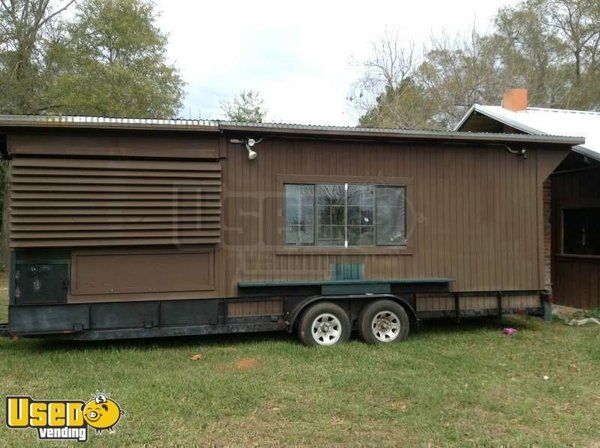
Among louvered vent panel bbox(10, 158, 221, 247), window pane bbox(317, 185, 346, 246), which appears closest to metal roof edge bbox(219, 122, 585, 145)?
louvered vent panel bbox(10, 158, 221, 247)

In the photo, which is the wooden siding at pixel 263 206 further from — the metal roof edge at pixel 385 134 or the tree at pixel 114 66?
the tree at pixel 114 66

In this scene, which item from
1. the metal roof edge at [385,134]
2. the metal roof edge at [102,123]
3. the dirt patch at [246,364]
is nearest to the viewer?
the dirt patch at [246,364]

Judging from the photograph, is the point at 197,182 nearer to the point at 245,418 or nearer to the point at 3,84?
the point at 245,418

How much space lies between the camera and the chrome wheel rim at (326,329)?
6543mm

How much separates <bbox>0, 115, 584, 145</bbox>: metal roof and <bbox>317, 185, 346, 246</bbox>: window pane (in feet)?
2.55

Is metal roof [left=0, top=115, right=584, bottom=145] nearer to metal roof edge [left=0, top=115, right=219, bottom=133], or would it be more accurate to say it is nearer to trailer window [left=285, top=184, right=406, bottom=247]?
metal roof edge [left=0, top=115, right=219, bottom=133]

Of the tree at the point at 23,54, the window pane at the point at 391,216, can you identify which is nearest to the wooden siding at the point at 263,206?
the window pane at the point at 391,216

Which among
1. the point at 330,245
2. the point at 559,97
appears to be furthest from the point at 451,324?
the point at 559,97

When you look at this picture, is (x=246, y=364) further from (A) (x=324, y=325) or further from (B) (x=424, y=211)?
(B) (x=424, y=211)

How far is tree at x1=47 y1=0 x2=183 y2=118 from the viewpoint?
1856 cm

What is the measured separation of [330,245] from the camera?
6816 mm

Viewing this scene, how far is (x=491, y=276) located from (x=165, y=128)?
16.5 ft

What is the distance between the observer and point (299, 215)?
675 centimetres

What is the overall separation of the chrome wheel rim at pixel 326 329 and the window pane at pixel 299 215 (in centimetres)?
103
